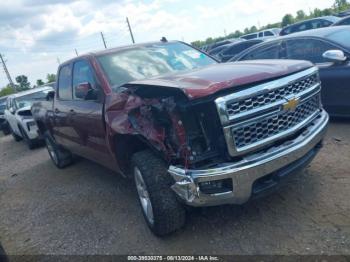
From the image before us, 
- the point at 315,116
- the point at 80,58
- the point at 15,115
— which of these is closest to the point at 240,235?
the point at 315,116

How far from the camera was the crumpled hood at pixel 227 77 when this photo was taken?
301cm

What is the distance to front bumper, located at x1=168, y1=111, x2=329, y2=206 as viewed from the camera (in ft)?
9.96

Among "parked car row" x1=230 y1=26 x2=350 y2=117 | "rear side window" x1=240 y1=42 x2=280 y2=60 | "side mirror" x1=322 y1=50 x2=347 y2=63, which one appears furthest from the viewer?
"rear side window" x1=240 y1=42 x2=280 y2=60

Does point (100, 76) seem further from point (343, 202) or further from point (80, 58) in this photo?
point (343, 202)

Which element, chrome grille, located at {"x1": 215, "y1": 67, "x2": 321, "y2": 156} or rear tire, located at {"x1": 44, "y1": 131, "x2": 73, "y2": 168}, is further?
rear tire, located at {"x1": 44, "y1": 131, "x2": 73, "y2": 168}

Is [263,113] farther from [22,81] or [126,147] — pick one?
[22,81]

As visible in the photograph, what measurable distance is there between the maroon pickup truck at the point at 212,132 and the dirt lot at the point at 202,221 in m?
0.40

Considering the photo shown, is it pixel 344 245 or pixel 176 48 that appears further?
pixel 176 48

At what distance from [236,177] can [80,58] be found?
313 cm

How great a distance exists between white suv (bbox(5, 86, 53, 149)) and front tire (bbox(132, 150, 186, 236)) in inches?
284

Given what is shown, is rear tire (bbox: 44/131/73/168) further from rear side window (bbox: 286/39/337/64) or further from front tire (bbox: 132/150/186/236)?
rear side window (bbox: 286/39/337/64)

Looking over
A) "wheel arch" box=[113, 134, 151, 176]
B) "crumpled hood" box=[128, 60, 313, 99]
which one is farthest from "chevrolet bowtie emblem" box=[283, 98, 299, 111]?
"wheel arch" box=[113, 134, 151, 176]

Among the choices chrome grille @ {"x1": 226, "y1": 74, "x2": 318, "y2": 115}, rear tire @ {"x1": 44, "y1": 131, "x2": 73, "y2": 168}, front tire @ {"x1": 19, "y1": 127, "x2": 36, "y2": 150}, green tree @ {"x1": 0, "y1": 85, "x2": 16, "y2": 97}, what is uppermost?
chrome grille @ {"x1": 226, "y1": 74, "x2": 318, "y2": 115}

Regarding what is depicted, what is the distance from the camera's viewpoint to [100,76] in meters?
4.48
